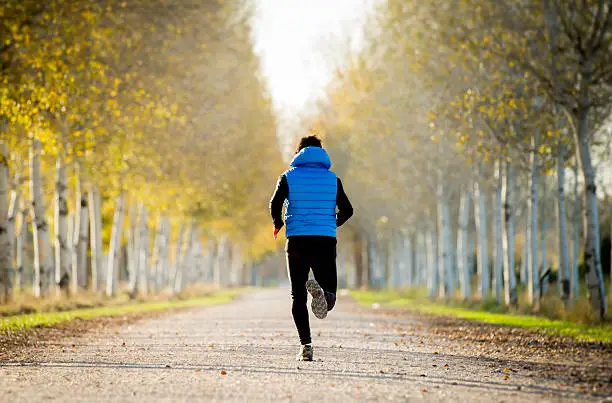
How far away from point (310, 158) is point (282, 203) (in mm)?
564

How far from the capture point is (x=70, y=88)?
17.5m

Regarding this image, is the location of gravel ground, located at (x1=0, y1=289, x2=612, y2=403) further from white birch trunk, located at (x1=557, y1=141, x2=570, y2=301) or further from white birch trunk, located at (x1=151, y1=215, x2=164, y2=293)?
white birch trunk, located at (x1=151, y1=215, x2=164, y2=293)

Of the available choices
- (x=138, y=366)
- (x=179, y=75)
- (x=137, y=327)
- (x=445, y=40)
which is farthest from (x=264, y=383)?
(x=179, y=75)

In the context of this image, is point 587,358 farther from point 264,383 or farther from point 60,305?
point 60,305

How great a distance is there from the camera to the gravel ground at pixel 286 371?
23.9 feet

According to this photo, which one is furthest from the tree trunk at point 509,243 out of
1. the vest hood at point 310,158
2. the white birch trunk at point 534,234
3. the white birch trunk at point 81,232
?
the vest hood at point 310,158

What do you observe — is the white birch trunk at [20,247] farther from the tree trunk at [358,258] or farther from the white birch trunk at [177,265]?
the tree trunk at [358,258]

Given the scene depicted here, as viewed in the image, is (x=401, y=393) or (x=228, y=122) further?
(x=228, y=122)

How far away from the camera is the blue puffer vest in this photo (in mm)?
9508

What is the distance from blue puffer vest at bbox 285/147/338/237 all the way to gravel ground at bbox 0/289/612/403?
1.42m

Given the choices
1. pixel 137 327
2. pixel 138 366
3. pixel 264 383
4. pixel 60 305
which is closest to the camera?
pixel 264 383

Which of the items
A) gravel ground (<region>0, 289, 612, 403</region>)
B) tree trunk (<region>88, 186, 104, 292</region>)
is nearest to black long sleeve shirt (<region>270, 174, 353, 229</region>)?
gravel ground (<region>0, 289, 612, 403</region>)

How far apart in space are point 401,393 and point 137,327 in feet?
34.1

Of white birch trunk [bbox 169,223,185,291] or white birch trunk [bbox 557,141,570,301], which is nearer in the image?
white birch trunk [bbox 557,141,570,301]
